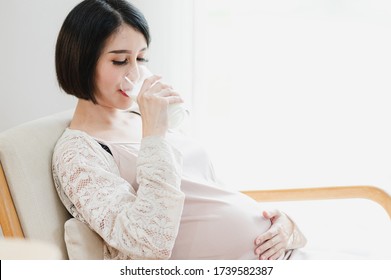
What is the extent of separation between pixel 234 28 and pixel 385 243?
1159 mm

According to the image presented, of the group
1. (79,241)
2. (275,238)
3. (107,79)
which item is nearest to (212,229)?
(275,238)

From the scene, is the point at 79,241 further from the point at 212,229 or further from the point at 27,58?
the point at 27,58

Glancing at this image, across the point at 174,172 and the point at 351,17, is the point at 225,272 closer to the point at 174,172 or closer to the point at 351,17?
the point at 174,172

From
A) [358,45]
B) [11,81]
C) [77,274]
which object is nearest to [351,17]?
[358,45]

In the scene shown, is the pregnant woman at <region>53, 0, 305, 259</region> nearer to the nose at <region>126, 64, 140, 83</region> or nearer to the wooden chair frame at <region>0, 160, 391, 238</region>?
the nose at <region>126, 64, 140, 83</region>

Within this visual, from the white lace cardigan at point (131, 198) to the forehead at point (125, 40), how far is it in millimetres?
213

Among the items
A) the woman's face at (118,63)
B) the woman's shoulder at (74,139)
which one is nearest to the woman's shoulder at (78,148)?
the woman's shoulder at (74,139)

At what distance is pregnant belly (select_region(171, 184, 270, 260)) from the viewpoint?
1286 mm

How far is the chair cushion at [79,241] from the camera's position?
117cm

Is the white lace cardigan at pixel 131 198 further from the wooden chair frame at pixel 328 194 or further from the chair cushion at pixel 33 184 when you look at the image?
the wooden chair frame at pixel 328 194

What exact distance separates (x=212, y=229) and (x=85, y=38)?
476 mm

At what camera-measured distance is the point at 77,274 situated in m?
1.06

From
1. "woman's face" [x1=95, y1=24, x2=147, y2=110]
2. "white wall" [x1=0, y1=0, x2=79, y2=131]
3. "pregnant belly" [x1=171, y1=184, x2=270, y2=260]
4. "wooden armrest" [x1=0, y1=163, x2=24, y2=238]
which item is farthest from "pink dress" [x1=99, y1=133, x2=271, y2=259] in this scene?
"white wall" [x1=0, y1=0, x2=79, y2=131]

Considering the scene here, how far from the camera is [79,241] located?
1.17 m
